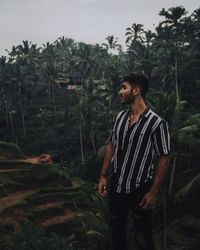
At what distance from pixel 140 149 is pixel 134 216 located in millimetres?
632

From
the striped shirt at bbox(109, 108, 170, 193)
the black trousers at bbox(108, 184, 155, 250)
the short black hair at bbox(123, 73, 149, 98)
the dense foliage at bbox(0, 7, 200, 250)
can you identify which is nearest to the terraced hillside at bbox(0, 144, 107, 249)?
the dense foliage at bbox(0, 7, 200, 250)

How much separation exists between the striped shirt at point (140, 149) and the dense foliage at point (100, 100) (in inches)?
509

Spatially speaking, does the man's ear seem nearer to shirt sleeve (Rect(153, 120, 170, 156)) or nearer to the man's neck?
the man's neck

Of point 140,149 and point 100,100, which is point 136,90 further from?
point 100,100

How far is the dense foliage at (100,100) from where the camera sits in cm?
2305

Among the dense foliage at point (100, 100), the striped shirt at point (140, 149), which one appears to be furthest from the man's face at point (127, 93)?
the dense foliage at point (100, 100)

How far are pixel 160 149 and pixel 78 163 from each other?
47.1 meters

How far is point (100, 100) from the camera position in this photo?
56125 millimetres

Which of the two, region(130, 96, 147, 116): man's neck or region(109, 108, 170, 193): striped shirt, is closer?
region(109, 108, 170, 193): striped shirt

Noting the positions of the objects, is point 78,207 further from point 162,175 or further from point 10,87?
point 10,87

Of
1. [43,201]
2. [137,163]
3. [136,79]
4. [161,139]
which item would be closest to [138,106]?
[136,79]

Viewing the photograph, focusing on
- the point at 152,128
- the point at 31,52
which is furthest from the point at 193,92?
the point at 31,52

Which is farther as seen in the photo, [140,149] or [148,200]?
[140,149]

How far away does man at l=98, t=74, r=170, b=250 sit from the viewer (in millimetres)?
4059
